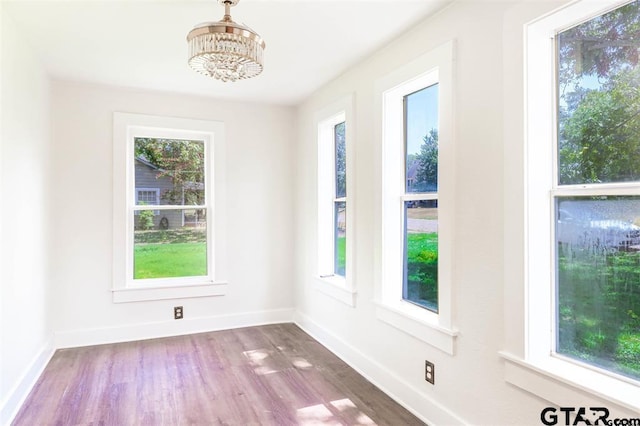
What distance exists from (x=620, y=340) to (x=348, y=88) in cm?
247

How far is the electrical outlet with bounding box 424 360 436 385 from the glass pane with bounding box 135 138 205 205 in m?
2.80

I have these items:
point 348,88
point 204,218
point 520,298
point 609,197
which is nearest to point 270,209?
point 204,218

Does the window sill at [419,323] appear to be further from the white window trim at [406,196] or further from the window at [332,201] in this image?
the window at [332,201]

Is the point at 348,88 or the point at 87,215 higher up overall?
the point at 348,88

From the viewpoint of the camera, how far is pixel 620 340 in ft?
5.11

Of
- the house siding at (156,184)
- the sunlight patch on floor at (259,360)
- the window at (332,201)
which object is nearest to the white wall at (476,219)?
the window at (332,201)

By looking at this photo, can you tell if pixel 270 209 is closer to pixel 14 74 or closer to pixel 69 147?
pixel 69 147

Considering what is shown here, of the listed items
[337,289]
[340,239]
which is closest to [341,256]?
[340,239]

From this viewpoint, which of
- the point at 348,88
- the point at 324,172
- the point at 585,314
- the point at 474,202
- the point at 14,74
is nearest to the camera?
the point at 585,314

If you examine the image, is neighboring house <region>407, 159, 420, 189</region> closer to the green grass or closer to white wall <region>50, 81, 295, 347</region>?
white wall <region>50, 81, 295, 347</region>

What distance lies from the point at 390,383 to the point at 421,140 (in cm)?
164

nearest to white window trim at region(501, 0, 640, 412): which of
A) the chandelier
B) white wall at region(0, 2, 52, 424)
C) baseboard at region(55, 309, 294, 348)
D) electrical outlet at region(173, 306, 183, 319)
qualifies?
the chandelier

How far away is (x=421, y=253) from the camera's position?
2590 mm

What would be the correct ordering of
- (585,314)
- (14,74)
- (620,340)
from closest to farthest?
(620,340) → (585,314) → (14,74)
